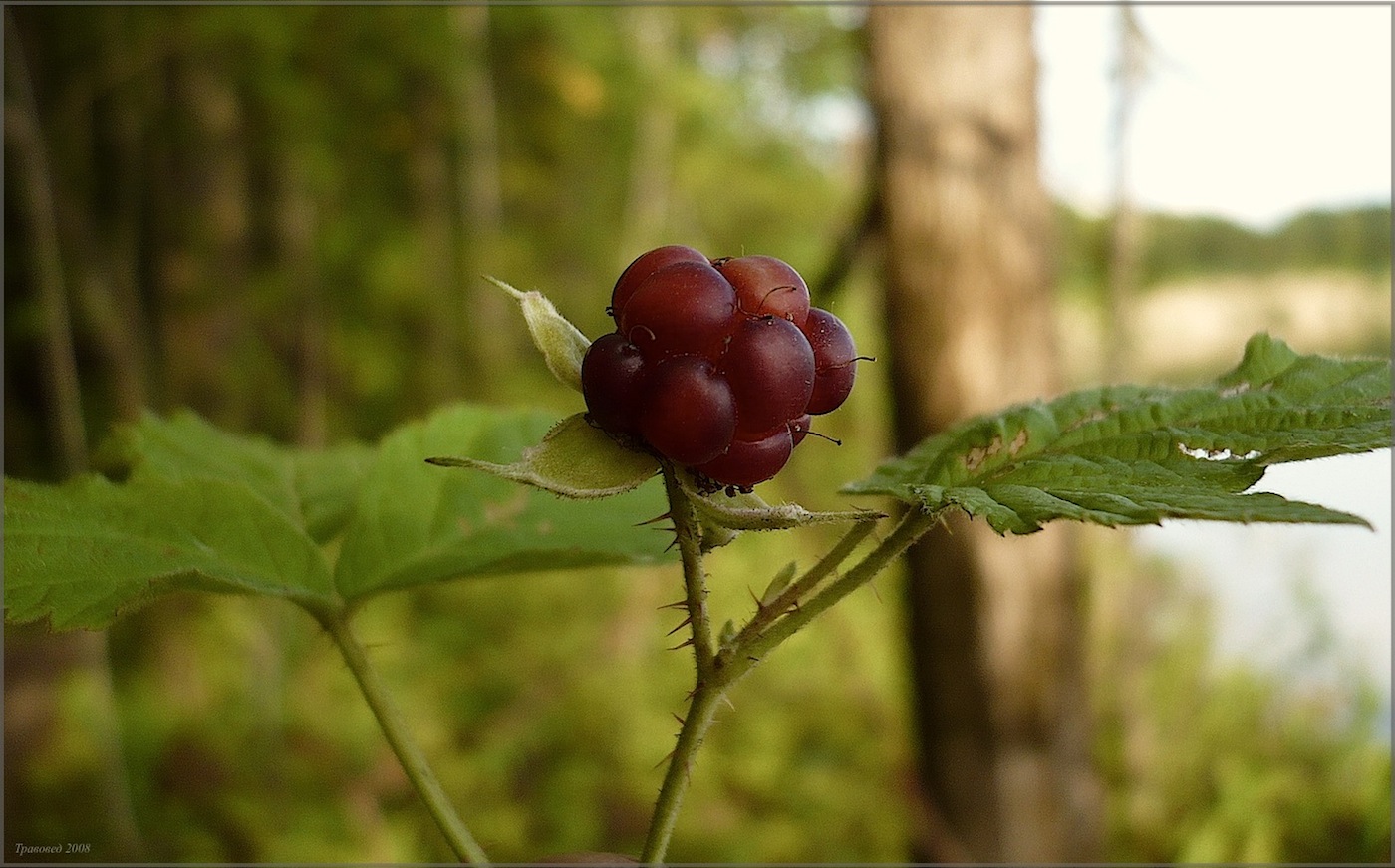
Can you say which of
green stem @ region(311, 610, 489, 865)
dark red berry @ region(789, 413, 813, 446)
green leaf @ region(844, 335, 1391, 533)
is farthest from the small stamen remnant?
green stem @ region(311, 610, 489, 865)

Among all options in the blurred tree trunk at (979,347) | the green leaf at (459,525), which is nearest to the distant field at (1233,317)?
the blurred tree trunk at (979,347)

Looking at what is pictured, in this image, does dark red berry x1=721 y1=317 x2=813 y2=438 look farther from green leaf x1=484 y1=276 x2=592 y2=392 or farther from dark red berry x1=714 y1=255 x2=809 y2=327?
green leaf x1=484 y1=276 x2=592 y2=392

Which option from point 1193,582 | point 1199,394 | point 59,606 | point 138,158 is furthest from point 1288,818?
point 138,158

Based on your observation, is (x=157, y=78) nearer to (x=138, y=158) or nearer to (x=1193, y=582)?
(x=138, y=158)

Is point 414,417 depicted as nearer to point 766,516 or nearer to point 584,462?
point 584,462

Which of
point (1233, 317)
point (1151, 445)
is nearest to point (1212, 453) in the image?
point (1151, 445)

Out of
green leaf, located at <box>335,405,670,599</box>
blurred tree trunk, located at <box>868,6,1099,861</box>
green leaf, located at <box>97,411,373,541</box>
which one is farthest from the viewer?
blurred tree trunk, located at <box>868,6,1099,861</box>
